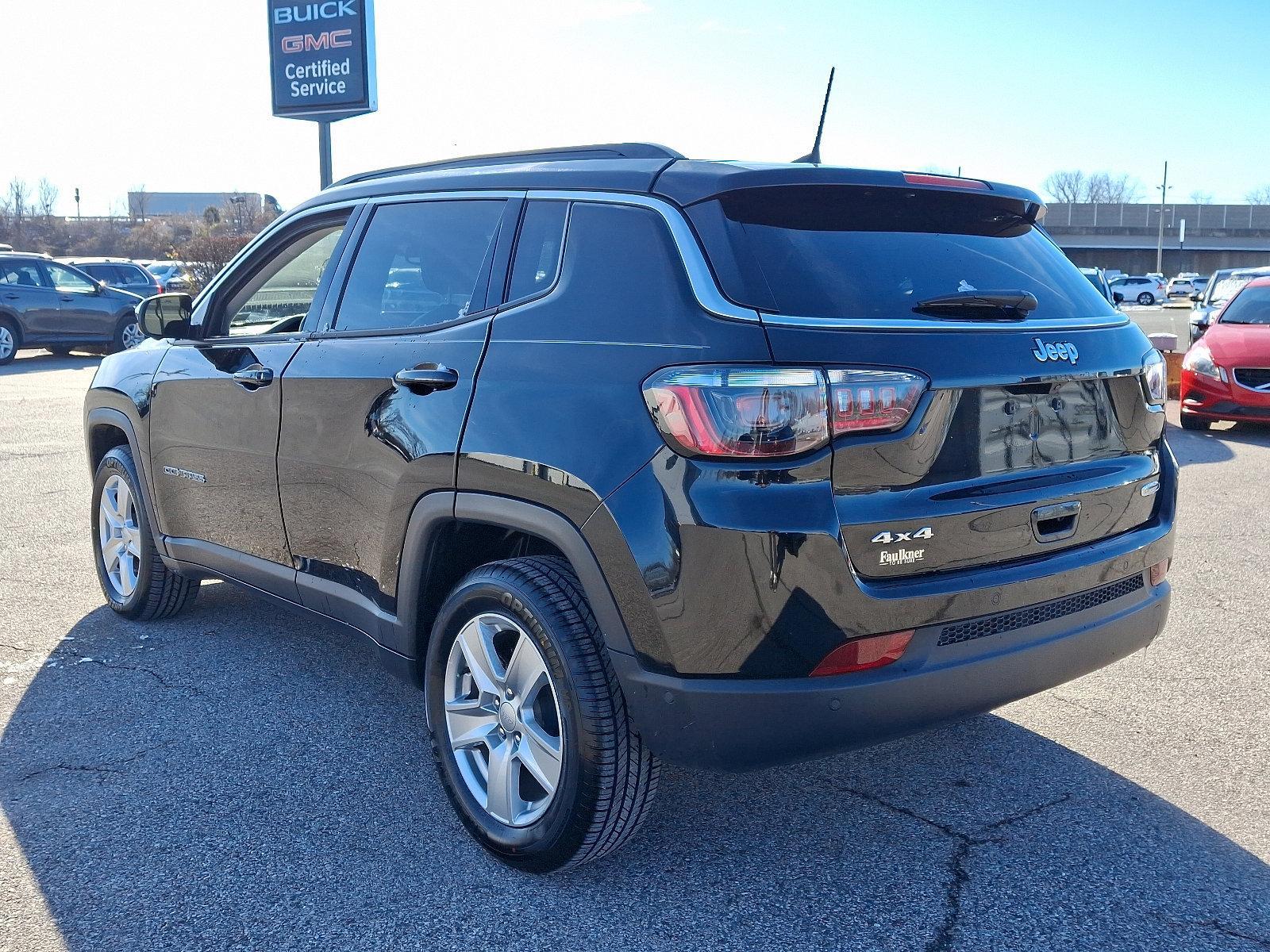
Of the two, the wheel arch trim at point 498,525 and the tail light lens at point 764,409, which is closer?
the tail light lens at point 764,409

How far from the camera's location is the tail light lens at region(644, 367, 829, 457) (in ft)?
8.51

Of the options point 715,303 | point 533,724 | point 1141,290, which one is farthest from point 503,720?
point 1141,290

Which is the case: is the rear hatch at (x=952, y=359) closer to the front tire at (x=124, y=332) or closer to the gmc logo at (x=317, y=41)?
the gmc logo at (x=317, y=41)

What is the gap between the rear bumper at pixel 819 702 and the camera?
2666 mm

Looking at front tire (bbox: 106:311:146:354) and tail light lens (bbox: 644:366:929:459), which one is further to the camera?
front tire (bbox: 106:311:146:354)

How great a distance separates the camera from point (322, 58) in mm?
21031

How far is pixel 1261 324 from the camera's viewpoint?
11602mm

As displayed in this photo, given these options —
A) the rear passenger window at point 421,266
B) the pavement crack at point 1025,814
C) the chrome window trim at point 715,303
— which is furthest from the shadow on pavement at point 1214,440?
the rear passenger window at point 421,266

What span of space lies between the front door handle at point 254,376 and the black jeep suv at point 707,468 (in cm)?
32

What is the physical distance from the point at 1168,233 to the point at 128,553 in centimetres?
12130

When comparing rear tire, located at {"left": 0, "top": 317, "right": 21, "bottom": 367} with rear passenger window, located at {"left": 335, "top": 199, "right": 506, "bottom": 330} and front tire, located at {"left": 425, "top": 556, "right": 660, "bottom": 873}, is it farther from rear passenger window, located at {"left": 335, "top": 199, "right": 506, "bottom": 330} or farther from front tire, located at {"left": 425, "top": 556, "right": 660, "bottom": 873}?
front tire, located at {"left": 425, "top": 556, "right": 660, "bottom": 873}

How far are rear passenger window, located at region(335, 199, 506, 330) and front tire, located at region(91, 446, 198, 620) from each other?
1827mm

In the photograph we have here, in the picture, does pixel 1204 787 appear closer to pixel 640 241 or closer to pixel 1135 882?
pixel 1135 882

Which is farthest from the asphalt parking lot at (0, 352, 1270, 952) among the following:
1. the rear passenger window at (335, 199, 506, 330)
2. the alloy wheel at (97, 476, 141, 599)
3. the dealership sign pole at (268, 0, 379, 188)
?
the dealership sign pole at (268, 0, 379, 188)
